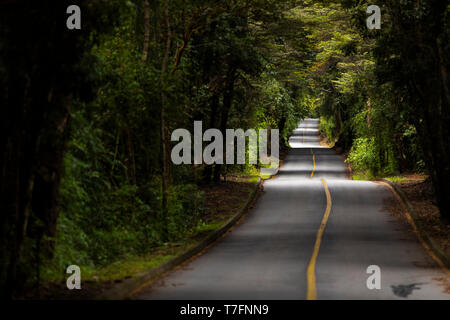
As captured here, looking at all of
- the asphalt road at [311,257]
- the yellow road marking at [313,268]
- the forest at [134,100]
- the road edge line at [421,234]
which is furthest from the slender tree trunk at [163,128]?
the road edge line at [421,234]

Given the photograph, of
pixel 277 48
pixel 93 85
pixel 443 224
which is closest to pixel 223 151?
pixel 277 48

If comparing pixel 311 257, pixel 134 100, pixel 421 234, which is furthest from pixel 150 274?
pixel 421 234

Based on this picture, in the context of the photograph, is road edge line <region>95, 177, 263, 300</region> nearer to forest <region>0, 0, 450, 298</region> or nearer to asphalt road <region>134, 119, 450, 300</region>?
asphalt road <region>134, 119, 450, 300</region>

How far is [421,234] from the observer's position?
73.0 feet

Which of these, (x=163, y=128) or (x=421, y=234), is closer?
(x=163, y=128)

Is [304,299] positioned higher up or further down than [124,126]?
further down

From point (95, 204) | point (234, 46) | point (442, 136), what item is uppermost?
point (234, 46)

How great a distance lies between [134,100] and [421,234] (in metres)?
9.81

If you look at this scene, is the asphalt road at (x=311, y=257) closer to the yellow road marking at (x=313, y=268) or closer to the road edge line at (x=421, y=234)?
the yellow road marking at (x=313, y=268)

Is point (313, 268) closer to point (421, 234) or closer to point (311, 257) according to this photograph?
point (311, 257)

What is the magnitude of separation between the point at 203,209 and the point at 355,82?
20.2 m

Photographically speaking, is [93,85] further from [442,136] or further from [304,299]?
[442,136]

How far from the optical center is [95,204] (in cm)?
1766
